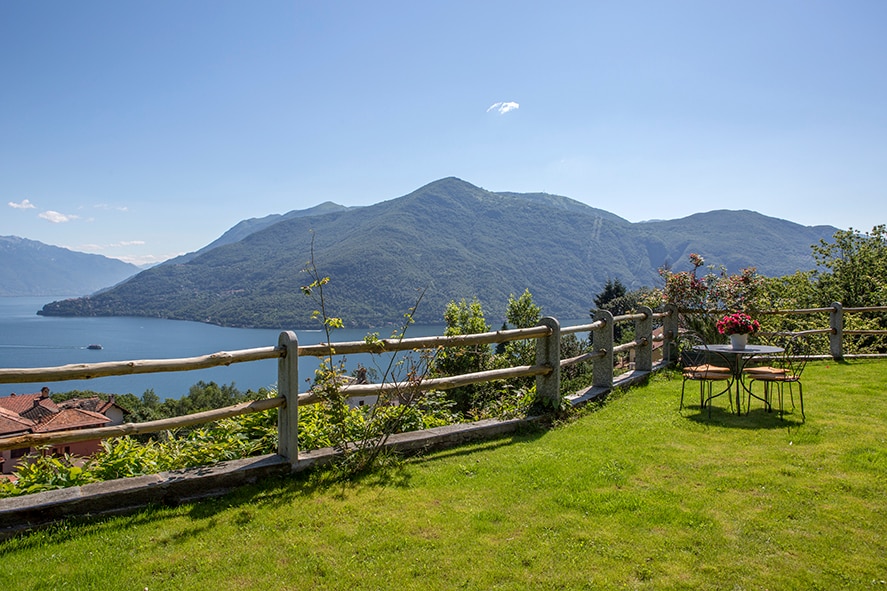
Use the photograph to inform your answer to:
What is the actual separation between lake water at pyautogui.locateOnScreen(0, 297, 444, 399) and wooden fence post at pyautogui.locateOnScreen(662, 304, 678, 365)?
58.8m

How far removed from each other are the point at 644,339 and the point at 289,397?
6247 millimetres

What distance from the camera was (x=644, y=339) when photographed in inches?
341

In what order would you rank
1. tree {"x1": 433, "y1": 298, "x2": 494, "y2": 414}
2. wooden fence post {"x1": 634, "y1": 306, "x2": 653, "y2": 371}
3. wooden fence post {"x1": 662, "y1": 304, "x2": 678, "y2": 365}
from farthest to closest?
wooden fence post {"x1": 662, "y1": 304, "x2": 678, "y2": 365} → wooden fence post {"x1": 634, "y1": 306, "x2": 653, "y2": 371} → tree {"x1": 433, "y1": 298, "x2": 494, "y2": 414}

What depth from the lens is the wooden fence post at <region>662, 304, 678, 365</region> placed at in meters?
9.64

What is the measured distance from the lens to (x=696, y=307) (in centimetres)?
1063

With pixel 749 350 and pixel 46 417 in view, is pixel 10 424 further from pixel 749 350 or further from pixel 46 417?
pixel 749 350

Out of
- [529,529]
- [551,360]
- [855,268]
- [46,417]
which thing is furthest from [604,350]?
[46,417]

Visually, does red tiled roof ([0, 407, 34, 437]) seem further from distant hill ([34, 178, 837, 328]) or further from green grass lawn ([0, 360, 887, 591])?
distant hill ([34, 178, 837, 328])

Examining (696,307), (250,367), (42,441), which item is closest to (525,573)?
(42,441)

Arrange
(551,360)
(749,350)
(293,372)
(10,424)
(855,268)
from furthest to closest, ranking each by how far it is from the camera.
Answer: (10,424)
(855,268)
(749,350)
(551,360)
(293,372)

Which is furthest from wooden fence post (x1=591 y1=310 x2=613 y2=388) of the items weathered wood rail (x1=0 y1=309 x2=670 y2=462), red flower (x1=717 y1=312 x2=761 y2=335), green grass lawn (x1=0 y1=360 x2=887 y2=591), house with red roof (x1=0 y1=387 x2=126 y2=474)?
house with red roof (x1=0 y1=387 x2=126 y2=474)

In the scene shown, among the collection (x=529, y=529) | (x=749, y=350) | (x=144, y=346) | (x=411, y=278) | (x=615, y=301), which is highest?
(x=411, y=278)

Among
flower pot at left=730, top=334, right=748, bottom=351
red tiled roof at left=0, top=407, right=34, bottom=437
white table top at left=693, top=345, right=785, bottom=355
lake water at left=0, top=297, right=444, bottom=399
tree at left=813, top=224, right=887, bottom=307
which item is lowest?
lake water at left=0, top=297, right=444, bottom=399

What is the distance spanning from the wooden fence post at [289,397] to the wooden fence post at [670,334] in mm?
7394
